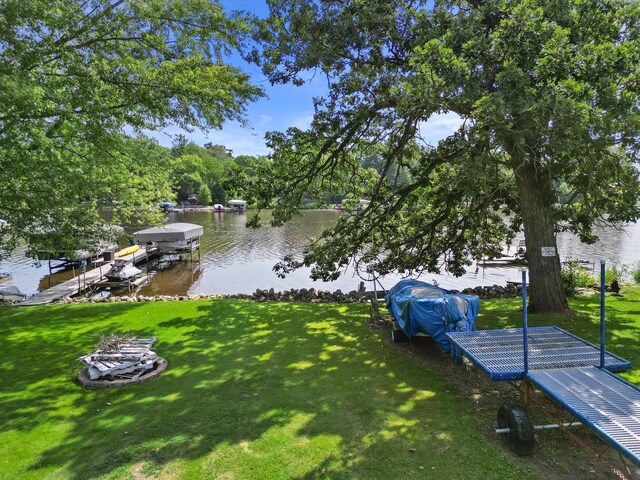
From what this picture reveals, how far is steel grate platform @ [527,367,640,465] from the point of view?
11.3 ft

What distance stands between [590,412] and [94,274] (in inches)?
919

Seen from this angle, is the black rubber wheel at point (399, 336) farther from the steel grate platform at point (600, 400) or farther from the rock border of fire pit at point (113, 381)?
the rock border of fire pit at point (113, 381)

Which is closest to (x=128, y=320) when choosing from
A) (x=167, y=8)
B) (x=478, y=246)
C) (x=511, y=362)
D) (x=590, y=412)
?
(x=167, y=8)

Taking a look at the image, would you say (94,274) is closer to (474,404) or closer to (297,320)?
(297,320)

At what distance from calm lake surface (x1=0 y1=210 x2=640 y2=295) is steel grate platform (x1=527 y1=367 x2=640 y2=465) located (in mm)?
12471

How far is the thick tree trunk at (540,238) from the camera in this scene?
9.62 meters

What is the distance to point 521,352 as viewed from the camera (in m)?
5.42

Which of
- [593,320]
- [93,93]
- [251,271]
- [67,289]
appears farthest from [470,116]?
[67,289]

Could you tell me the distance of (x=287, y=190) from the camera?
11.3m

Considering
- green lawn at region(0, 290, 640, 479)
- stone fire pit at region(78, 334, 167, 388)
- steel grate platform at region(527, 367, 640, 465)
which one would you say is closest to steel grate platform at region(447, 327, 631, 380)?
steel grate platform at region(527, 367, 640, 465)

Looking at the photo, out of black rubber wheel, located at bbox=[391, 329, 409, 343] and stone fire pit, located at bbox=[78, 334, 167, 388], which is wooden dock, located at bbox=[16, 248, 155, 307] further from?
black rubber wheel, located at bbox=[391, 329, 409, 343]

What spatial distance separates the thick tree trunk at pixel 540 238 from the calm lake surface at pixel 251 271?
6.85 m

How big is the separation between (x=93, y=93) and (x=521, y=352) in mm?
9911

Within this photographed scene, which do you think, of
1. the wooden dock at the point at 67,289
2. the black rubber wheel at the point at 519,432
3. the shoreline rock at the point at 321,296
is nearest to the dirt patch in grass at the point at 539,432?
Answer: the black rubber wheel at the point at 519,432
